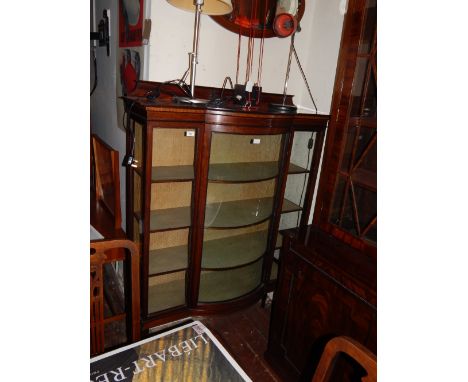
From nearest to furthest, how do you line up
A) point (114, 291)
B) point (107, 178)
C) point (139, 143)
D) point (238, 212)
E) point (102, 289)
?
point (102, 289) < point (139, 143) < point (238, 212) < point (107, 178) < point (114, 291)

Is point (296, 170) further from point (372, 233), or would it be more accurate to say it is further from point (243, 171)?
point (372, 233)

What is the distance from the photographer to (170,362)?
3.06 ft

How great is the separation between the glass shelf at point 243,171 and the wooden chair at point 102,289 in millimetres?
732

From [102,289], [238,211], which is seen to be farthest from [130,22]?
[102,289]

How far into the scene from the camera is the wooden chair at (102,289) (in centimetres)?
111

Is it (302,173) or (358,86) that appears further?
(302,173)

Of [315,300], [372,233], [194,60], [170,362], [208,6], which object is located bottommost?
[315,300]

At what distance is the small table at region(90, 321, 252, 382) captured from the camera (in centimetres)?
88

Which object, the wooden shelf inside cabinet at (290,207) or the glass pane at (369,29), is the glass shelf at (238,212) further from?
the glass pane at (369,29)

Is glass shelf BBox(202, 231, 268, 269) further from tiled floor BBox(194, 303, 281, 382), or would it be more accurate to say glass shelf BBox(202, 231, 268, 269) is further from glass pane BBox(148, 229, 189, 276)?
tiled floor BBox(194, 303, 281, 382)

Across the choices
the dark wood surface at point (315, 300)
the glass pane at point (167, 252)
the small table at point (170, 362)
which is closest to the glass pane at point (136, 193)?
the glass pane at point (167, 252)

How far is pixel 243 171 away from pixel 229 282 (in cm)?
76
